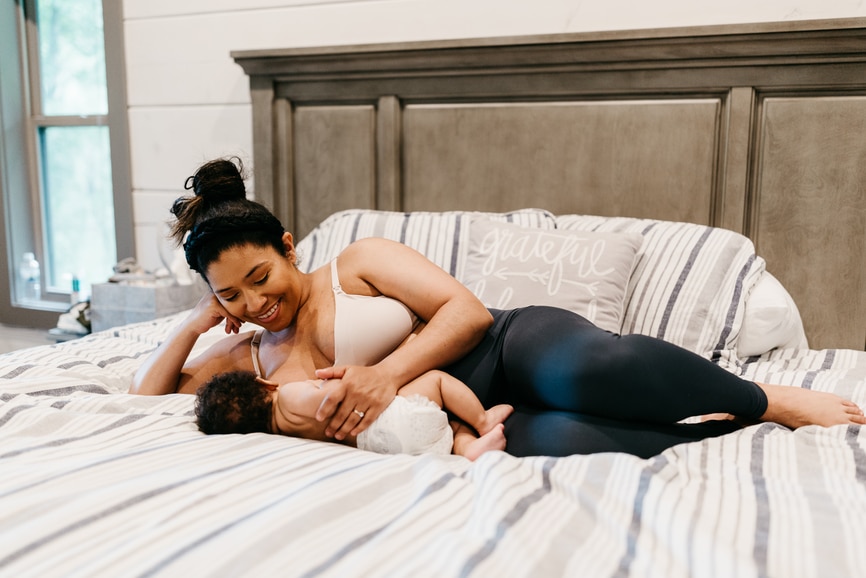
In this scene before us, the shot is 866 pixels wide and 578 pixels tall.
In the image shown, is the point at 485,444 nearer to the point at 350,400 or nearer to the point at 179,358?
the point at 350,400

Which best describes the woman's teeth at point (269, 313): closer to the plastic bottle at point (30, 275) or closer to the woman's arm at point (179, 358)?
the woman's arm at point (179, 358)

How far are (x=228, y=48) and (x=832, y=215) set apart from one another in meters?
2.14

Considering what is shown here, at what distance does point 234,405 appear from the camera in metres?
1.23

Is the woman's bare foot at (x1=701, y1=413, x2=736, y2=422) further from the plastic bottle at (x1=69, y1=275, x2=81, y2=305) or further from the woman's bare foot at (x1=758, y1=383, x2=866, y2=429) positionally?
the plastic bottle at (x1=69, y1=275, x2=81, y2=305)

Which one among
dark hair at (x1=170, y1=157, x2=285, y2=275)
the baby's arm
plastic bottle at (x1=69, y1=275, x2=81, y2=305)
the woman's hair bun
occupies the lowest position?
plastic bottle at (x1=69, y1=275, x2=81, y2=305)

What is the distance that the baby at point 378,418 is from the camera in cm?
120

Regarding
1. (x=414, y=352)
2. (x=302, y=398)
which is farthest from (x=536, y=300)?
(x=302, y=398)

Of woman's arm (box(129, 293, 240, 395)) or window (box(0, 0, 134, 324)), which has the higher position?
window (box(0, 0, 134, 324))

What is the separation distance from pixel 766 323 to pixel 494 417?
0.84 metres

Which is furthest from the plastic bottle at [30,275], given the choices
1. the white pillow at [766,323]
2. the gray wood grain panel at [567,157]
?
the white pillow at [766,323]

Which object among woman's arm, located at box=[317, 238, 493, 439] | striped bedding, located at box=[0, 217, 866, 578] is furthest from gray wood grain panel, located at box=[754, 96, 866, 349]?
woman's arm, located at box=[317, 238, 493, 439]

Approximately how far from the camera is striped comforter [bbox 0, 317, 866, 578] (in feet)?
2.48

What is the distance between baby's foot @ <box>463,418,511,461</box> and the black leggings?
0.03m

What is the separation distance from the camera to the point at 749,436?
4.05 feet
